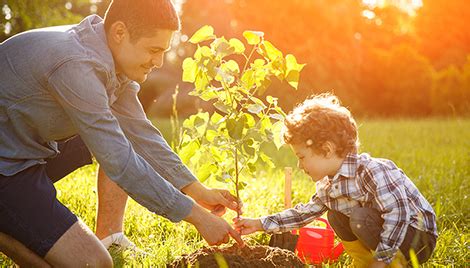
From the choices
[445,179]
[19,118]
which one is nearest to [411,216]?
[19,118]

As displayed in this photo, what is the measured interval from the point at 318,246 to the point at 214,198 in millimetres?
680

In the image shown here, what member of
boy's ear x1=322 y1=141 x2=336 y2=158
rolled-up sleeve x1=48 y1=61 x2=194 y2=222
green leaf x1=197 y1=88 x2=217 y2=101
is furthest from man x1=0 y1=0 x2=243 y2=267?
boy's ear x1=322 y1=141 x2=336 y2=158

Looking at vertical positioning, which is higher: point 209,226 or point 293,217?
point 209,226

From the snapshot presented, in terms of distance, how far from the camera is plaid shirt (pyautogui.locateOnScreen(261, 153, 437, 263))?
2.49 m

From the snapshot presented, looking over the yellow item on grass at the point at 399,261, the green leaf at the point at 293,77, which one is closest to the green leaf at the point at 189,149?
the green leaf at the point at 293,77

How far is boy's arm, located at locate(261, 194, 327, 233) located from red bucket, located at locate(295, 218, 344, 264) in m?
0.24

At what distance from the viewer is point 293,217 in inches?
112

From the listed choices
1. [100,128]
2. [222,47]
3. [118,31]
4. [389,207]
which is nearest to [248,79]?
[222,47]

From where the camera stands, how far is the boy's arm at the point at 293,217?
2.83 meters

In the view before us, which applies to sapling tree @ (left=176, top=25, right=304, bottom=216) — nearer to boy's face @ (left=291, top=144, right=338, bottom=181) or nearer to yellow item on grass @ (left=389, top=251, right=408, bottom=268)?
boy's face @ (left=291, top=144, right=338, bottom=181)

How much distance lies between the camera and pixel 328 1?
16.8 metres

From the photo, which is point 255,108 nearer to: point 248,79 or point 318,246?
point 248,79

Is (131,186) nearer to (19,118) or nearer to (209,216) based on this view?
(209,216)

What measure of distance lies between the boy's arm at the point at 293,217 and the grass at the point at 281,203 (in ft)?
0.94
